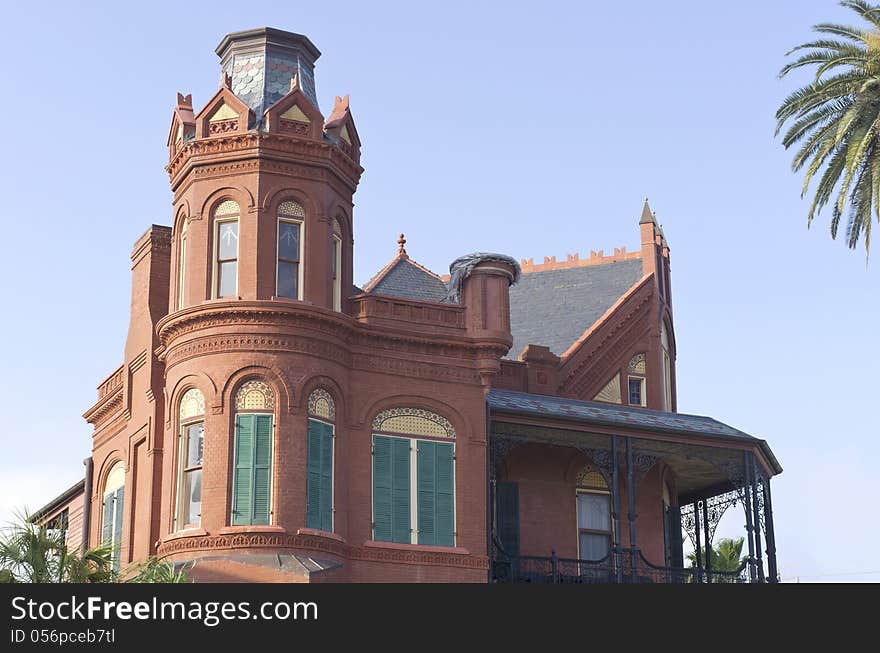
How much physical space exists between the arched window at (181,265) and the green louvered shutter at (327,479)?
4.49m

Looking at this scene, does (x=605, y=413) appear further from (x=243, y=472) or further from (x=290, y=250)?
(x=243, y=472)

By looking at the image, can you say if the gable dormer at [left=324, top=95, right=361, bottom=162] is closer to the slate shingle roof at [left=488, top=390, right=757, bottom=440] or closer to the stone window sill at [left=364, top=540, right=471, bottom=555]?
the slate shingle roof at [left=488, top=390, right=757, bottom=440]

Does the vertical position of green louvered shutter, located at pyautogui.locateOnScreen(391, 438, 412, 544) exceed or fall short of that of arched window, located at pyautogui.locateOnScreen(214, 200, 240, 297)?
it falls short

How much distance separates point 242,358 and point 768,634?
13.2 metres

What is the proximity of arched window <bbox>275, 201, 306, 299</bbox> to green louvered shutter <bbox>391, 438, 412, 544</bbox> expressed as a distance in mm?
3998

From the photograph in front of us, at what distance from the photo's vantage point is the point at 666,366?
159 feet

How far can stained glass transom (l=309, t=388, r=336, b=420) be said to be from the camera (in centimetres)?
3469

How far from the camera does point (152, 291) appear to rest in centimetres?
3947

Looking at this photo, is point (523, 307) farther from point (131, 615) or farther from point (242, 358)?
point (131, 615)

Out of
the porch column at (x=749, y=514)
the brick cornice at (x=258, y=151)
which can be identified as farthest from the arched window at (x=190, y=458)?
the porch column at (x=749, y=514)

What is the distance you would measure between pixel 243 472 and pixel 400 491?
370cm

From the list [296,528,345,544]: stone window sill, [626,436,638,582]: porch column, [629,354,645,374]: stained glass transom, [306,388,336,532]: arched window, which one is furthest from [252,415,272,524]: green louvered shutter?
[629,354,645,374]: stained glass transom

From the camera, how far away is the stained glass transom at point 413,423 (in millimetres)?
35906

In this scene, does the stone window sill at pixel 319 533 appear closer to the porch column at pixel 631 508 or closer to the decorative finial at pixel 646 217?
the porch column at pixel 631 508
